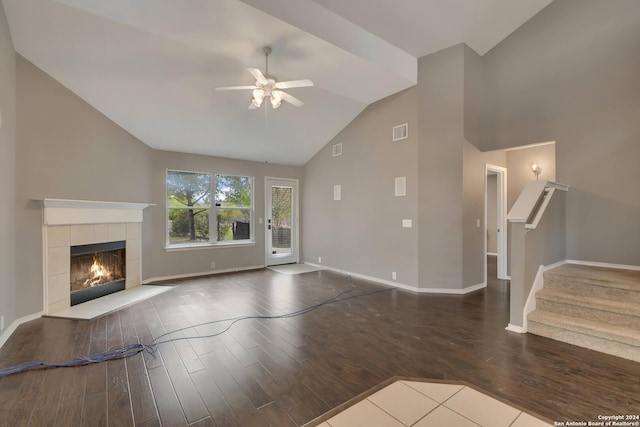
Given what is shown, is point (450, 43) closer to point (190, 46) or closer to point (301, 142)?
point (301, 142)

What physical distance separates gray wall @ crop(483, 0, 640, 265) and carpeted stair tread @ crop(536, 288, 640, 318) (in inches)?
53.2

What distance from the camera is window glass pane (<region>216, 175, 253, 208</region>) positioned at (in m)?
6.27

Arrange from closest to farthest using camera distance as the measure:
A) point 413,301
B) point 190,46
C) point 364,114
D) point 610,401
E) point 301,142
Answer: point 610,401 → point 190,46 → point 413,301 → point 364,114 → point 301,142

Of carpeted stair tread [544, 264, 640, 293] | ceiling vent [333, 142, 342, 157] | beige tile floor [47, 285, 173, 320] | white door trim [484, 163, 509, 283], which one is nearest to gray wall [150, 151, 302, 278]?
beige tile floor [47, 285, 173, 320]

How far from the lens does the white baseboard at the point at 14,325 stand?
280 cm

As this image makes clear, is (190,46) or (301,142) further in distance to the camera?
(301,142)

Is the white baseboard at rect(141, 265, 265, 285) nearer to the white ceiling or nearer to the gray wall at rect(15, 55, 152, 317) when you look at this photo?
the gray wall at rect(15, 55, 152, 317)

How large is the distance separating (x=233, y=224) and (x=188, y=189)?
124 centimetres

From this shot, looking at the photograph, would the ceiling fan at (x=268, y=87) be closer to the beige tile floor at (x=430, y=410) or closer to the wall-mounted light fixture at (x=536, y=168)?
the beige tile floor at (x=430, y=410)

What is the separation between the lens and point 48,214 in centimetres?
354

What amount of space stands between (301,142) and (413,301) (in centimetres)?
398

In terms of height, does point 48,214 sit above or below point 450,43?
below

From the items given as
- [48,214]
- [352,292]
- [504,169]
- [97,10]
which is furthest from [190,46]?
[504,169]

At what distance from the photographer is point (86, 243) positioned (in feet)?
13.4
